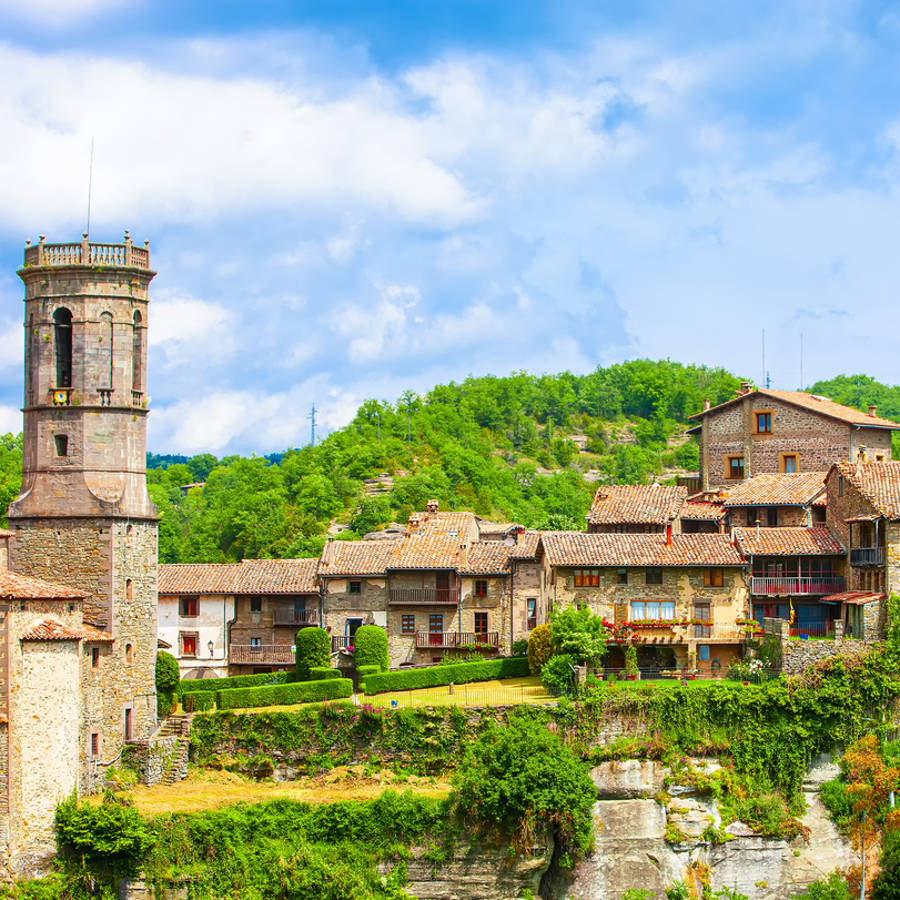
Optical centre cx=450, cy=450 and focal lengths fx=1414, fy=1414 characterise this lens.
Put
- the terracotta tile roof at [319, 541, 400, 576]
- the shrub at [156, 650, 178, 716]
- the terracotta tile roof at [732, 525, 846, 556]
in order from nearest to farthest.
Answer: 1. the shrub at [156, 650, 178, 716]
2. the terracotta tile roof at [732, 525, 846, 556]
3. the terracotta tile roof at [319, 541, 400, 576]

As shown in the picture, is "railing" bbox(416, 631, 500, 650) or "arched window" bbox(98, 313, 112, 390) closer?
"arched window" bbox(98, 313, 112, 390)

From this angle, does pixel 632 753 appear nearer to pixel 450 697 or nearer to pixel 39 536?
pixel 450 697

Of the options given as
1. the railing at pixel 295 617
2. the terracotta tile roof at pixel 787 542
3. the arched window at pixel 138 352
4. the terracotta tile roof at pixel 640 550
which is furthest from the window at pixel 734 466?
the arched window at pixel 138 352

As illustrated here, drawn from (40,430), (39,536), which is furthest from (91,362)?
(39,536)

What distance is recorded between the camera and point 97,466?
184 feet

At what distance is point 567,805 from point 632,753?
4.16m

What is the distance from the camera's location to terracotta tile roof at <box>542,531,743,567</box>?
62.2 m

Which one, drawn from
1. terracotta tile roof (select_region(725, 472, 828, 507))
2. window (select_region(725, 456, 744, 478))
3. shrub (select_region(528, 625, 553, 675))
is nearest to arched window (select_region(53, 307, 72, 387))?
shrub (select_region(528, 625, 553, 675))

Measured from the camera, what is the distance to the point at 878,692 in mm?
55656

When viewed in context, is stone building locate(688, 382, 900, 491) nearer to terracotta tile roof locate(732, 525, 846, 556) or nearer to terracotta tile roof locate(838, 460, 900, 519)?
terracotta tile roof locate(732, 525, 846, 556)

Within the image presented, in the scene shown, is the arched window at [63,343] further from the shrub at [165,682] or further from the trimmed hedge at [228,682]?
the trimmed hedge at [228,682]

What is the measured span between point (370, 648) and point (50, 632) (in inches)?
737

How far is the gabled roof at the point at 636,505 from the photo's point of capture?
70375 mm

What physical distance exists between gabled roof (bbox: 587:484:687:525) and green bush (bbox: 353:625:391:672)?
13.0 metres
